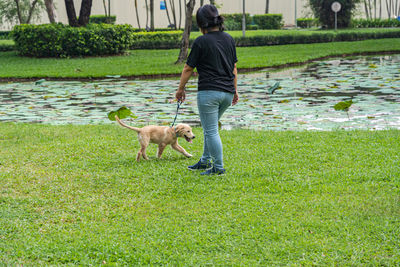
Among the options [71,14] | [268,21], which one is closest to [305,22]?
[268,21]

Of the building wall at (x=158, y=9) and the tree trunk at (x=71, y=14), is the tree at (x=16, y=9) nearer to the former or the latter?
the building wall at (x=158, y=9)

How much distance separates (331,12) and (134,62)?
62.3 ft

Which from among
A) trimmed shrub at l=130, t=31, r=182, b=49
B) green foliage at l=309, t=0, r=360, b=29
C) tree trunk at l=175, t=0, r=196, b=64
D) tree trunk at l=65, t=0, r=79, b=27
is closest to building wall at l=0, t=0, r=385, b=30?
green foliage at l=309, t=0, r=360, b=29

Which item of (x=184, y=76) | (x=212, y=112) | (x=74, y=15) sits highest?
(x=74, y=15)

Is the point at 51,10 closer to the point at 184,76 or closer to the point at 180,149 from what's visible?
the point at 180,149

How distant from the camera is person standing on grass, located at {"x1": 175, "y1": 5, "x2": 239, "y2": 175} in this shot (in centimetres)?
502

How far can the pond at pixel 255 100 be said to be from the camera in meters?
8.72

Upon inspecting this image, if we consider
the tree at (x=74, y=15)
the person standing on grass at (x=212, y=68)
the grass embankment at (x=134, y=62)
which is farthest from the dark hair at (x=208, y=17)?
the tree at (x=74, y=15)

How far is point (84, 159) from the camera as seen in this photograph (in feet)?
20.1

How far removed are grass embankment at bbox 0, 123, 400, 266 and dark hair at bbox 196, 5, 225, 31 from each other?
1.58m

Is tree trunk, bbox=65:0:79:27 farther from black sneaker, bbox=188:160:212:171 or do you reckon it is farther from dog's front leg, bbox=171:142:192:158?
black sneaker, bbox=188:160:212:171

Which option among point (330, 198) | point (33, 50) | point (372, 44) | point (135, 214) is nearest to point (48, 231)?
point (135, 214)

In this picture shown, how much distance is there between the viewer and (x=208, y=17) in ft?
16.4

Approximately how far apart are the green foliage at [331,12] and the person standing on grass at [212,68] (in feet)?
97.8
